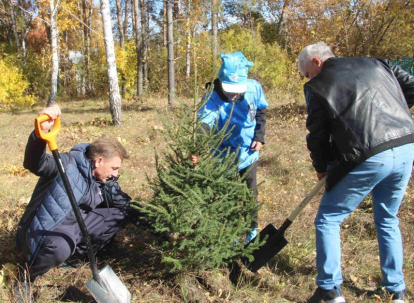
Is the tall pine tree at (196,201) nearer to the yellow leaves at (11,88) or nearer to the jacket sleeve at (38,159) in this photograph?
the jacket sleeve at (38,159)

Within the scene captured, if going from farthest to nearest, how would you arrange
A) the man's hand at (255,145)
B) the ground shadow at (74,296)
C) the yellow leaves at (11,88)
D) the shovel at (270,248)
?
the yellow leaves at (11,88) → the man's hand at (255,145) → the shovel at (270,248) → the ground shadow at (74,296)

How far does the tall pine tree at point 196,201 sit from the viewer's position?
2473mm

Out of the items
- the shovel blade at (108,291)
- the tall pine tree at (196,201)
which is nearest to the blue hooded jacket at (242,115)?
the tall pine tree at (196,201)

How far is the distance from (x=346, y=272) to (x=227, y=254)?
4.04ft

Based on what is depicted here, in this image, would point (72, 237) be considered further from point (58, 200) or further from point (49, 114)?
point (49, 114)

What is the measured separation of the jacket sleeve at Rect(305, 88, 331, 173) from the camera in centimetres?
226

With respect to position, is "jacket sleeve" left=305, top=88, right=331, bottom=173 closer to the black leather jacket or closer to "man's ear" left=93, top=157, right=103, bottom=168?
the black leather jacket

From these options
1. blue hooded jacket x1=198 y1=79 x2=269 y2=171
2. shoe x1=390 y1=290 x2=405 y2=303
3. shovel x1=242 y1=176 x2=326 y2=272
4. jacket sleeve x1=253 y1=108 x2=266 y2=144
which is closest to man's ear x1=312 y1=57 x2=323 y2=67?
blue hooded jacket x1=198 y1=79 x2=269 y2=171

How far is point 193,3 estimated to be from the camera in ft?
49.6

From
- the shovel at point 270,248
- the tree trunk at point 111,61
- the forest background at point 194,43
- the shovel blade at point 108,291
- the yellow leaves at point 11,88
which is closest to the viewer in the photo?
the shovel blade at point 108,291

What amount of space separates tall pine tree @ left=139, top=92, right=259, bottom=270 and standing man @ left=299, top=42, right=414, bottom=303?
0.64 meters

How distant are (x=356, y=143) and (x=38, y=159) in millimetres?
2153

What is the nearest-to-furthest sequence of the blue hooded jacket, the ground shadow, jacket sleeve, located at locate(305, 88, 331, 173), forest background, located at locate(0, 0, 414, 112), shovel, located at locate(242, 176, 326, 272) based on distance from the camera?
jacket sleeve, located at locate(305, 88, 331, 173), the ground shadow, shovel, located at locate(242, 176, 326, 272), the blue hooded jacket, forest background, located at locate(0, 0, 414, 112)

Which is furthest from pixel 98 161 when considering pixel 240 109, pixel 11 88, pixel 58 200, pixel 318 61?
pixel 11 88
